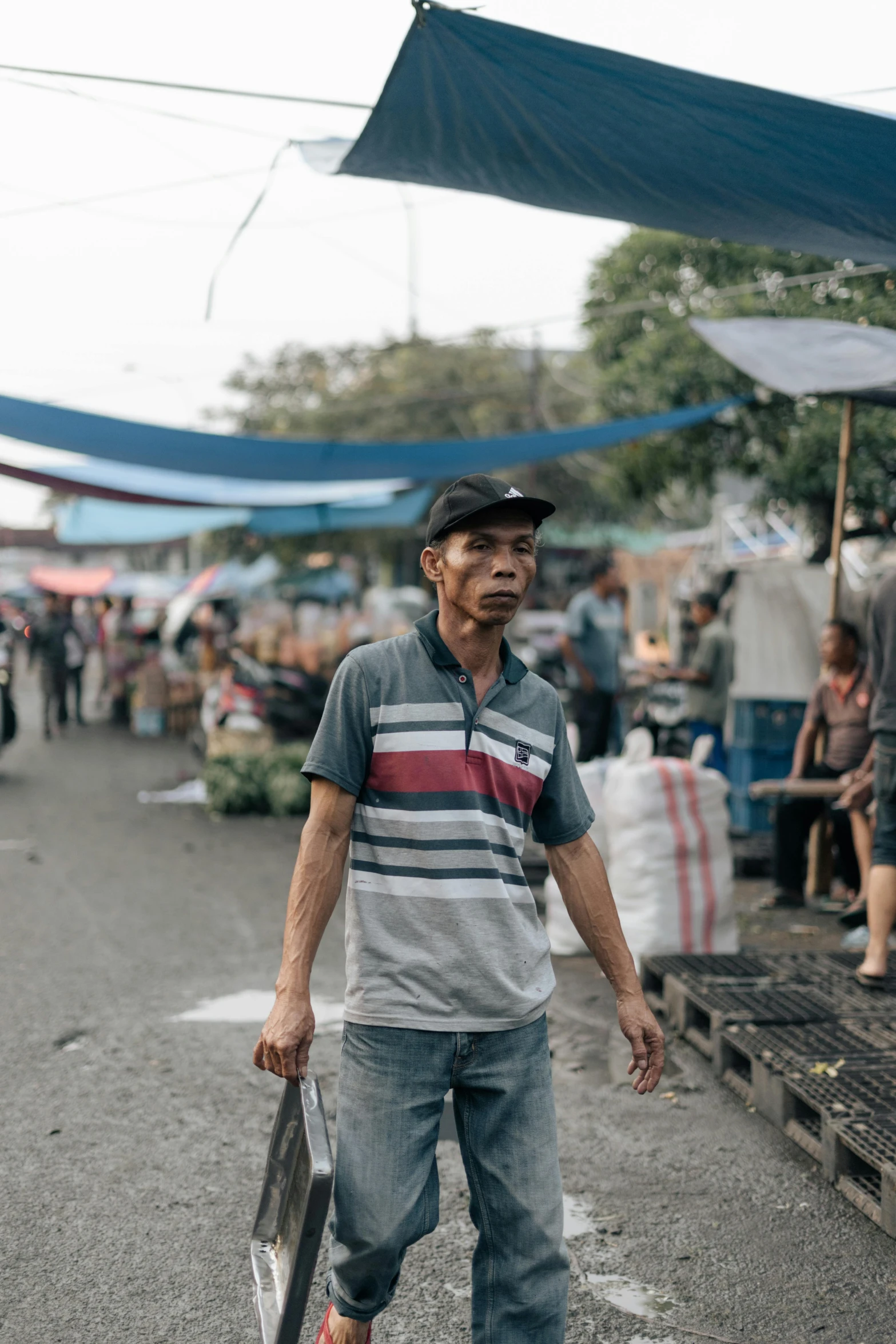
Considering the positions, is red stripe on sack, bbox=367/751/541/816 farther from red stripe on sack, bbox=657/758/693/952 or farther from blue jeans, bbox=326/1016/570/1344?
red stripe on sack, bbox=657/758/693/952

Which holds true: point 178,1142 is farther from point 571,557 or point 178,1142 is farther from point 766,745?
point 571,557

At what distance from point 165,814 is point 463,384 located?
21232mm

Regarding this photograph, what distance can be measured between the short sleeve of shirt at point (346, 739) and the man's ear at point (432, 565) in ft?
0.88

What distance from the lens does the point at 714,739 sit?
30.7 ft

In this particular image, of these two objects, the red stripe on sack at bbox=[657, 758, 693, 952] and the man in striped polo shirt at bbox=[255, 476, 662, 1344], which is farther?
the red stripe on sack at bbox=[657, 758, 693, 952]

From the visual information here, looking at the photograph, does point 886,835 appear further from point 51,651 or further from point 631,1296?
point 51,651

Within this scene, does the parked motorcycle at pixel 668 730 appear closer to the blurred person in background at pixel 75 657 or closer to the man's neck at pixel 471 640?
the man's neck at pixel 471 640

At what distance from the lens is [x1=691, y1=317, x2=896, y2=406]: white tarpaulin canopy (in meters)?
5.98

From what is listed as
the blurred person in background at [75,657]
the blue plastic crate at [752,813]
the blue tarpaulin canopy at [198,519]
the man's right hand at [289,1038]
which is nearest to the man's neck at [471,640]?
the man's right hand at [289,1038]

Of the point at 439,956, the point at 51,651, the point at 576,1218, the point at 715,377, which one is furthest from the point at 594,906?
the point at 51,651

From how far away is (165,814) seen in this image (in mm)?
10828

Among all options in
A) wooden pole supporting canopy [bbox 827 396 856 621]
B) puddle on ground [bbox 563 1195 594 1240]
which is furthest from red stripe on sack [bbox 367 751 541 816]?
wooden pole supporting canopy [bbox 827 396 856 621]

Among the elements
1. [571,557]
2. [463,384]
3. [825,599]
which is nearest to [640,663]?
[825,599]

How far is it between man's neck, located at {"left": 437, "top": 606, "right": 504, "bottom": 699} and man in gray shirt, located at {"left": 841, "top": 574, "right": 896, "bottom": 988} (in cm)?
327
